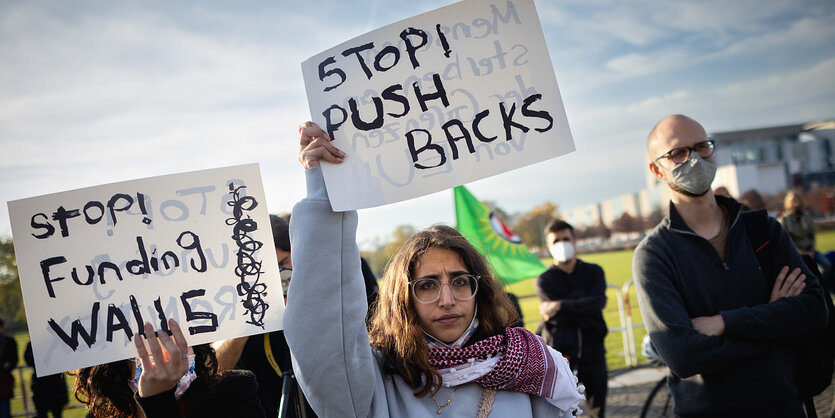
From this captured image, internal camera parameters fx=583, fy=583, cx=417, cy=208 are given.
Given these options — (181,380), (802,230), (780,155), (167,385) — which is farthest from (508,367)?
(780,155)

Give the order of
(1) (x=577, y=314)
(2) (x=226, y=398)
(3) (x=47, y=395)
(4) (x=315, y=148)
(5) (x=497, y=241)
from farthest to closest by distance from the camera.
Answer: (3) (x=47, y=395), (5) (x=497, y=241), (1) (x=577, y=314), (2) (x=226, y=398), (4) (x=315, y=148)

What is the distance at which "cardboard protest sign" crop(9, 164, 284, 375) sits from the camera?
2088mm

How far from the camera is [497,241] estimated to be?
25.8 feet

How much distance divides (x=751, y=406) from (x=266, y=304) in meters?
2.33

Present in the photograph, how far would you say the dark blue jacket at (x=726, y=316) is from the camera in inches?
110

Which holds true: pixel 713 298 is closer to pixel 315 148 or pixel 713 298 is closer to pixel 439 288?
pixel 439 288

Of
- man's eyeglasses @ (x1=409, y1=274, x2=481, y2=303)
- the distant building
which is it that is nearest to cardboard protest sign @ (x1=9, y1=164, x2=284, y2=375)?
man's eyeglasses @ (x1=409, y1=274, x2=481, y2=303)

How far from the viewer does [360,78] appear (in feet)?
6.73

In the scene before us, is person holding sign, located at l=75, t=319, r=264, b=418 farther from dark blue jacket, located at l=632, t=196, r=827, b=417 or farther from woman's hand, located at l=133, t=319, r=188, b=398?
dark blue jacket, located at l=632, t=196, r=827, b=417

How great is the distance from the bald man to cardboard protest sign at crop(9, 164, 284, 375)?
6.32 ft

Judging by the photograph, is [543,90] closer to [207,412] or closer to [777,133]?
[207,412]

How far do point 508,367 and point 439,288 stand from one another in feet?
1.22

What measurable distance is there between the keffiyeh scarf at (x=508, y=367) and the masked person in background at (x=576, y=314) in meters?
3.73

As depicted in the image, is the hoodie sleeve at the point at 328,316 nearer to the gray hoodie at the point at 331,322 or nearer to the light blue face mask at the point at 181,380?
the gray hoodie at the point at 331,322
